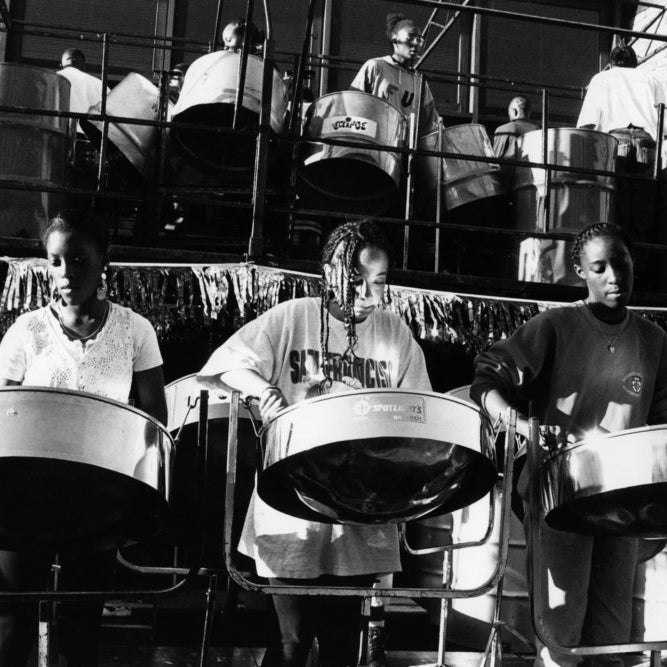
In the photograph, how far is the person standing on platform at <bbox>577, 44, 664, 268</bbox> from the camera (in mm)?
3777

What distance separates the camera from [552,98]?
5852mm

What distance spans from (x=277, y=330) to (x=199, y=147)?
1834 millimetres

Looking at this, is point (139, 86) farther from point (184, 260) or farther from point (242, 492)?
point (242, 492)

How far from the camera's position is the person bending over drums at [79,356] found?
5.60ft

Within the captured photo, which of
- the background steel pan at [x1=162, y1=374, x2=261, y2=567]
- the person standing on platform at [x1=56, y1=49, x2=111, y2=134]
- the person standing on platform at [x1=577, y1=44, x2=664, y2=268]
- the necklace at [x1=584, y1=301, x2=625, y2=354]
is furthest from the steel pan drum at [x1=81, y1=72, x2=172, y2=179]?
the necklace at [x1=584, y1=301, x2=625, y2=354]

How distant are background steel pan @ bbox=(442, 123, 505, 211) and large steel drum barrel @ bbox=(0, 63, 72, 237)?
1250 millimetres

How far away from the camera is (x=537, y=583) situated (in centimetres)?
167

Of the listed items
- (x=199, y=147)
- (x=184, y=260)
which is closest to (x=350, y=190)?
(x=199, y=147)

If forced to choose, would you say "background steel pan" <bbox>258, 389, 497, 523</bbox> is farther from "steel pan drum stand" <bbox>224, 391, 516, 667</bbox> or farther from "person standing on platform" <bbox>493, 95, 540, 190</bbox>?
"person standing on platform" <bbox>493, 95, 540, 190</bbox>

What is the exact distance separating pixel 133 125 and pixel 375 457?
7.10 feet

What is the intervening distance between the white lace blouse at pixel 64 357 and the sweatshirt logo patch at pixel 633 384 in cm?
86

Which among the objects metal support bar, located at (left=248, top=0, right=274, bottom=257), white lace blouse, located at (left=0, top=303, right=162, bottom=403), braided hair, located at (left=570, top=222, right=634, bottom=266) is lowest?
white lace blouse, located at (left=0, top=303, right=162, bottom=403)

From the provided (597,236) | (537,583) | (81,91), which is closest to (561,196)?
(597,236)

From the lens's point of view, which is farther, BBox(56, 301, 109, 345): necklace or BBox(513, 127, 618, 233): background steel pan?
BBox(513, 127, 618, 233): background steel pan
